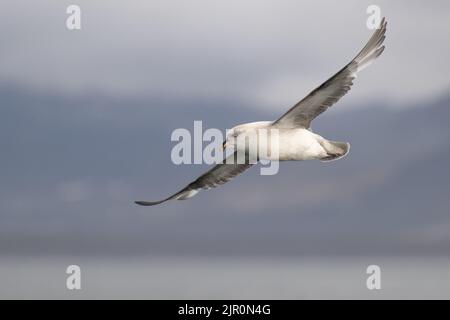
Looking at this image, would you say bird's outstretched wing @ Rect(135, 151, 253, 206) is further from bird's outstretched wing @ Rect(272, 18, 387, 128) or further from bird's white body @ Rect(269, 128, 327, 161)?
bird's outstretched wing @ Rect(272, 18, 387, 128)

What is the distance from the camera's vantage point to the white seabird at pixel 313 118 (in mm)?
14625

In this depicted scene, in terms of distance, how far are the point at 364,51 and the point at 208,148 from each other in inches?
147

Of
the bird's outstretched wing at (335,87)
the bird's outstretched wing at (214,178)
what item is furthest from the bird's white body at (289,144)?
the bird's outstretched wing at (214,178)

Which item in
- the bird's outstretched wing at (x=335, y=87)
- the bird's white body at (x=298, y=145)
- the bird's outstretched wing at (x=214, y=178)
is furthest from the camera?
the bird's outstretched wing at (x=214, y=178)

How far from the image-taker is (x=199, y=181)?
18.0m

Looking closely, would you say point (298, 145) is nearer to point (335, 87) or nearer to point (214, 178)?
point (335, 87)

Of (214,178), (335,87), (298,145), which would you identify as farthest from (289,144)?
(214,178)

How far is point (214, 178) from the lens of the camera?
58.9 feet

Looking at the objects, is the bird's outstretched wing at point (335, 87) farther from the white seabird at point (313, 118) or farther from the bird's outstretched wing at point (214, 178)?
the bird's outstretched wing at point (214, 178)

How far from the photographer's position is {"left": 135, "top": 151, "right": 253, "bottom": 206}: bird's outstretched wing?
17.6 metres

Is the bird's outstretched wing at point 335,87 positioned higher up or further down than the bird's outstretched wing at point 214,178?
higher up

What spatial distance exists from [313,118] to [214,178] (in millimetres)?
3465

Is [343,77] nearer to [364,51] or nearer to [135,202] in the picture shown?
[364,51]

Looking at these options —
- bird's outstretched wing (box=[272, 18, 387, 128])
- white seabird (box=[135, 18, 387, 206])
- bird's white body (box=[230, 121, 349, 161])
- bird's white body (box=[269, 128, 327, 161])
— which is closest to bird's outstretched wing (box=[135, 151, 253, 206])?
white seabird (box=[135, 18, 387, 206])
